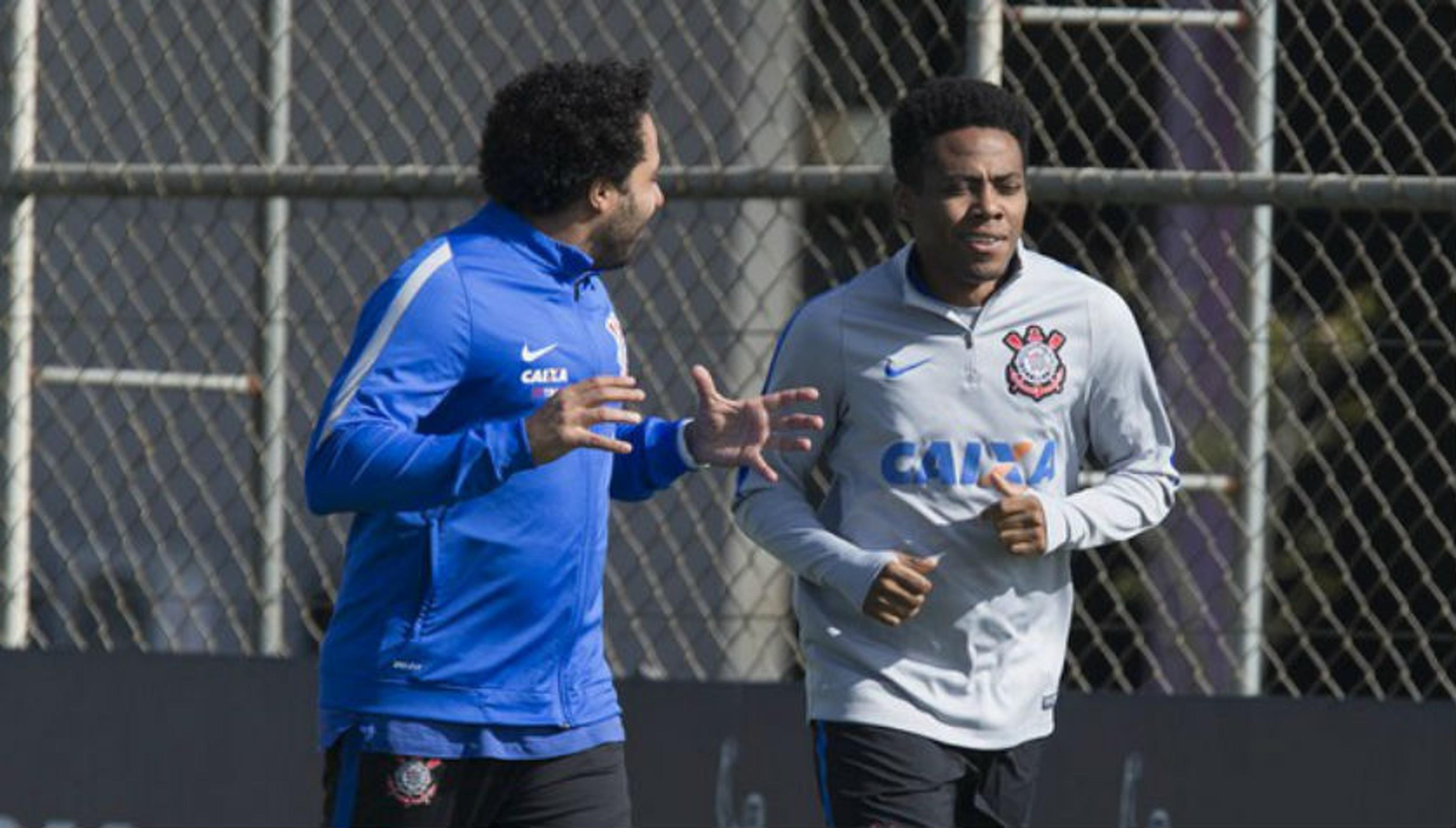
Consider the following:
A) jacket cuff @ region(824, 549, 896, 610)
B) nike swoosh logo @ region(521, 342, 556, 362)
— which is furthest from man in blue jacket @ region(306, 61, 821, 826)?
jacket cuff @ region(824, 549, 896, 610)

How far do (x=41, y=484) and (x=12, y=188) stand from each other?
1.21 metres

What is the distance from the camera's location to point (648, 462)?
4.25 m

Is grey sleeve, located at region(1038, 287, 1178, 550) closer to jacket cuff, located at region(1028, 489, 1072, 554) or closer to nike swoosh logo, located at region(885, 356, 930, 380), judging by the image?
jacket cuff, located at region(1028, 489, 1072, 554)

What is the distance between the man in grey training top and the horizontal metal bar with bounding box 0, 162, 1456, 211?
32.0 inches

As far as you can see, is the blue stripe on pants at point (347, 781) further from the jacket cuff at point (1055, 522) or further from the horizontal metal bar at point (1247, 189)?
the horizontal metal bar at point (1247, 189)

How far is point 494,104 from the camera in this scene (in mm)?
4164

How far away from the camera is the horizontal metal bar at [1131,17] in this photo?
17.7ft

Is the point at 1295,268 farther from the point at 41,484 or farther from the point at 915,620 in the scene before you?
the point at 41,484

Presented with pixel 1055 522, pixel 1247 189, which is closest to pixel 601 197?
pixel 1055 522

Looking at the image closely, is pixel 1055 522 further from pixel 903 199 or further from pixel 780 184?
pixel 780 184

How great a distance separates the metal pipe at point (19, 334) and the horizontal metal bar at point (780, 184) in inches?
2.9

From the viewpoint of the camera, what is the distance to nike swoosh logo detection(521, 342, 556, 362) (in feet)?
13.0

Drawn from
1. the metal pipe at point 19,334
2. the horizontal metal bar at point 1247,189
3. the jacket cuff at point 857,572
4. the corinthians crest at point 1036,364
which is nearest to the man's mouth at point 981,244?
the corinthians crest at point 1036,364

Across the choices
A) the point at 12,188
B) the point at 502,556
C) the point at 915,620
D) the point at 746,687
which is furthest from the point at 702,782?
the point at 12,188
